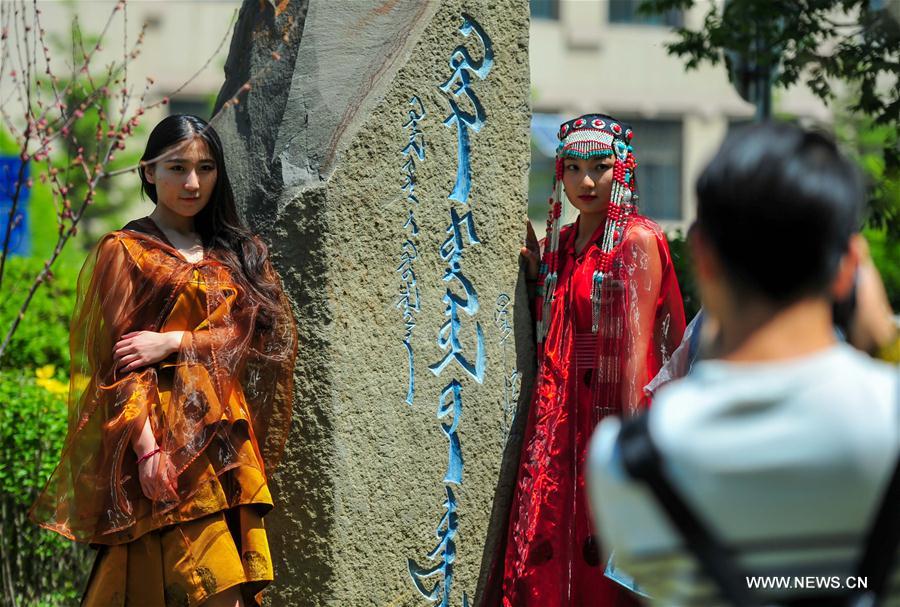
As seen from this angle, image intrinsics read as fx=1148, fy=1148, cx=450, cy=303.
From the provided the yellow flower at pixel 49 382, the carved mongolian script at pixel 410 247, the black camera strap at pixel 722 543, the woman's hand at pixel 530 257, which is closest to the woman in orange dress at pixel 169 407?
the carved mongolian script at pixel 410 247

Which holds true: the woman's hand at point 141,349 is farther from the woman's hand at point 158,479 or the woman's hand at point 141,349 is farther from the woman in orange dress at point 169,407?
the woman's hand at point 158,479

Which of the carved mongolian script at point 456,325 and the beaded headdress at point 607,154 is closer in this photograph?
the beaded headdress at point 607,154

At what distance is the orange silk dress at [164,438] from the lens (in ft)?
9.25

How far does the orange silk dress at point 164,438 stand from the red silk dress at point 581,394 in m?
0.76

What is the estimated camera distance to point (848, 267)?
4.33 ft

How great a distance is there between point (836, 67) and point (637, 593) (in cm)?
296

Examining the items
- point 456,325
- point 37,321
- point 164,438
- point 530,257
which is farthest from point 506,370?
point 37,321

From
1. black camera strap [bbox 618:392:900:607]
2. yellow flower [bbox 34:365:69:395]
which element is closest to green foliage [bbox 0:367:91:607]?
yellow flower [bbox 34:365:69:395]

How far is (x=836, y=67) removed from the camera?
503cm

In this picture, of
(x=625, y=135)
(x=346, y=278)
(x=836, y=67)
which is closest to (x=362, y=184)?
(x=346, y=278)

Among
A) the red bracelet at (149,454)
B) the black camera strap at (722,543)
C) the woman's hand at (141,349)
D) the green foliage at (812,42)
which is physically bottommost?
the red bracelet at (149,454)

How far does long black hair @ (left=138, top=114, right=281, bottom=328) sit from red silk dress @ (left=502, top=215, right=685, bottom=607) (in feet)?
2.72

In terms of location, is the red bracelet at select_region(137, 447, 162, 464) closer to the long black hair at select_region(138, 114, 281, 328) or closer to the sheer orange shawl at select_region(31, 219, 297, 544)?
the sheer orange shawl at select_region(31, 219, 297, 544)

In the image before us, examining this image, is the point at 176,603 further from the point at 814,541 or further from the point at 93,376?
the point at 814,541
